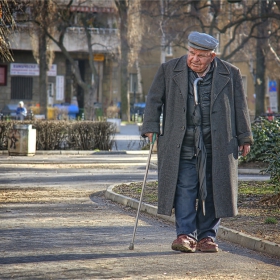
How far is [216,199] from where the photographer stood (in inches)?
297

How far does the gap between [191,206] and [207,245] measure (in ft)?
1.32

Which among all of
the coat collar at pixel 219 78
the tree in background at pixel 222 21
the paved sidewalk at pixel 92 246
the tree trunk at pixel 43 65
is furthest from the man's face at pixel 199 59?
the tree in background at pixel 222 21

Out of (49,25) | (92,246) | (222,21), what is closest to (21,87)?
(222,21)

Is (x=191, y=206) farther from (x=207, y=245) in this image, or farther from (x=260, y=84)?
(x=260, y=84)

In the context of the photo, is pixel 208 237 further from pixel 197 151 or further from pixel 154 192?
pixel 154 192

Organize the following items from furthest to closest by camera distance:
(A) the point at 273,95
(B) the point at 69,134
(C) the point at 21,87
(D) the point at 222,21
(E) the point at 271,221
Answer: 1. (C) the point at 21,87
2. (D) the point at 222,21
3. (A) the point at 273,95
4. (B) the point at 69,134
5. (E) the point at 271,221

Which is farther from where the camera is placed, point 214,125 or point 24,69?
point 24,69

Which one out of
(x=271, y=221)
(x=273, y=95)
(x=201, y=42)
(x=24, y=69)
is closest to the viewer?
(x=201, y=42)

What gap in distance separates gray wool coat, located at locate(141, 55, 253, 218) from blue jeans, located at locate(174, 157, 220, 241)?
86 millimetres

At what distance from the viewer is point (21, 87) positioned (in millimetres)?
53688

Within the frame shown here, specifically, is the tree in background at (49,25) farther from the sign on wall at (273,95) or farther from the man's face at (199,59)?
the man's face at (199,59)

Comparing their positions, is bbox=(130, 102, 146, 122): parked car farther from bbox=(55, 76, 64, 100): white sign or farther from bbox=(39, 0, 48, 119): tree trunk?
bbox=(39, 0, 48, 119): tree trunk

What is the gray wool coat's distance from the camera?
7.56m

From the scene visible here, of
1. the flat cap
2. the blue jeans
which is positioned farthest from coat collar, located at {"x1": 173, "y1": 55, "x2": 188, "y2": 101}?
the blue jeans
